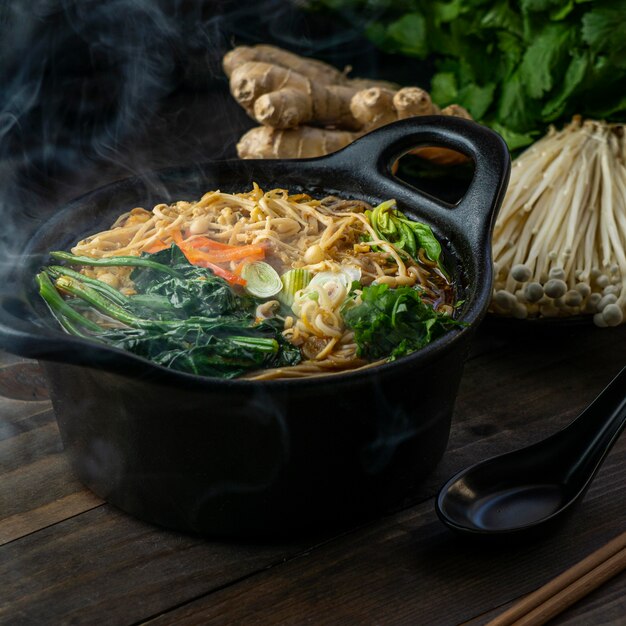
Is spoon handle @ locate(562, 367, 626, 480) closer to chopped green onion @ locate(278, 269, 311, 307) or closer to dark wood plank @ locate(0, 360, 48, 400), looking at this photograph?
chopped green onion @ locate(278, 269, 311, 307)

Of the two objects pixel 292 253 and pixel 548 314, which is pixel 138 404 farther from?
pixel 548 314

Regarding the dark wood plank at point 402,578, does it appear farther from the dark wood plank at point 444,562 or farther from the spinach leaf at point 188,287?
the spinach leaf at point 188,287

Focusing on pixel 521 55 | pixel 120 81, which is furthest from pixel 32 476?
pixel 120 81

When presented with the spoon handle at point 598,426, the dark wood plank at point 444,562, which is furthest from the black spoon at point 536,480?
the dark wood plank at point 444,562

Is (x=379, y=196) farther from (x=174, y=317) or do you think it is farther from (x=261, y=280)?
(x=174, y=317)

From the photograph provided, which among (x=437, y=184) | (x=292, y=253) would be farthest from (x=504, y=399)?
(x=437, y=184)

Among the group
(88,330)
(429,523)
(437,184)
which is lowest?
(429,523)
